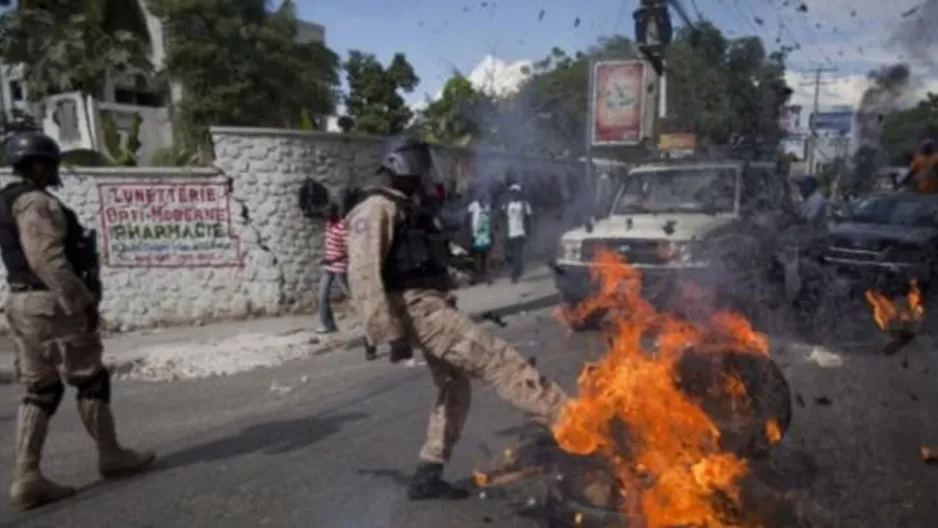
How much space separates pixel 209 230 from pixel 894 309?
8617mm

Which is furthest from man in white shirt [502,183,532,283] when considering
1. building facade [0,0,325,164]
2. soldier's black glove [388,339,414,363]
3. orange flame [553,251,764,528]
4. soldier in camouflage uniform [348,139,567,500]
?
soldier's black glove [388,339,414,363]

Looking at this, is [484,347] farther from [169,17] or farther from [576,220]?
[169,17]

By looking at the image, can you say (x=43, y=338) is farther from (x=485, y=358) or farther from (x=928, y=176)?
(x=928, y=176)

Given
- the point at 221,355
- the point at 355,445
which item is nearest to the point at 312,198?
the point at 221,355

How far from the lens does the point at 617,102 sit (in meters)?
23.3

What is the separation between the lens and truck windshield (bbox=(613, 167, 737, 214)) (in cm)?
897

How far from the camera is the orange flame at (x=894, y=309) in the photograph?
342 inches

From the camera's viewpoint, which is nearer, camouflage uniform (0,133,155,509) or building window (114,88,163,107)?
camouflage uniform (0,133,155,509)

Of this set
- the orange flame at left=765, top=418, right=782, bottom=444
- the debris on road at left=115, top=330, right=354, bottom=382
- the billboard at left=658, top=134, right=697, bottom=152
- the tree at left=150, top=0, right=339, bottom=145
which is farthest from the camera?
the tree at left=150, top=0, right=339, bottom=145

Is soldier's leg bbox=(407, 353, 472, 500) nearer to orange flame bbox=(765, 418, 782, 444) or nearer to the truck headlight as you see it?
orange flame bbox=(765, 418, 782, 444)

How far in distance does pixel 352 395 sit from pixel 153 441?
65.8 inches

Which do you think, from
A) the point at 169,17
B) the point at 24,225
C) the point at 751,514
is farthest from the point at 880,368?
the point at 169,17

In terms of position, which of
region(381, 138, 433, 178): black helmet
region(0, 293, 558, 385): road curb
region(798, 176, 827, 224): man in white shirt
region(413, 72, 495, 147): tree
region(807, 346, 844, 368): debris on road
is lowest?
region(0, 293, 558, 385): road curb

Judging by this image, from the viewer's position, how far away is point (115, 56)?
829 inches
